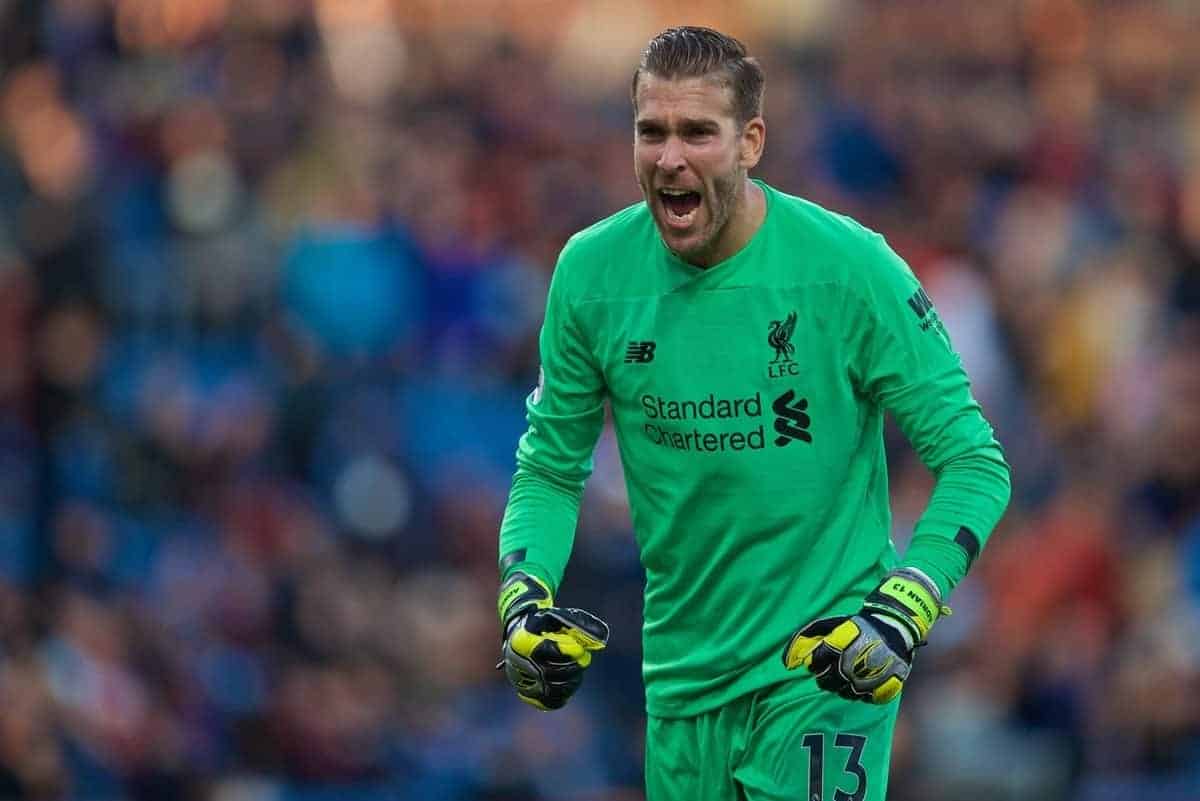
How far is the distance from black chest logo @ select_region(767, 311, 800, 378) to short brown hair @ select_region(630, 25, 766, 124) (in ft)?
1.59

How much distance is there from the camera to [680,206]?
5.54 metres

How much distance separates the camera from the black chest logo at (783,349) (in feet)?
18.3

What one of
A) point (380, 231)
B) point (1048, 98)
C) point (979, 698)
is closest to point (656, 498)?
point (979, 698)

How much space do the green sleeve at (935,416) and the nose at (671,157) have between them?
51cm

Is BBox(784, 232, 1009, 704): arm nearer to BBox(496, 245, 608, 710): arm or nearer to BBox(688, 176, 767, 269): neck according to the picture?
BBox(688, 176, 767, 269): neck

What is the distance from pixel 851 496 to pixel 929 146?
6534mm

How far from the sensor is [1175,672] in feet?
31.6

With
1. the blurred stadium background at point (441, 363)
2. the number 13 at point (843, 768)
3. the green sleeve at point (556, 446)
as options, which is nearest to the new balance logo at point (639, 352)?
the green sleeve at point (556, 446)

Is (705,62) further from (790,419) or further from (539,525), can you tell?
(539,525)

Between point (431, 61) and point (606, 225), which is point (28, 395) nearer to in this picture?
point (431, 61)

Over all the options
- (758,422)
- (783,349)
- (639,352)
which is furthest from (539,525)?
(783,349)

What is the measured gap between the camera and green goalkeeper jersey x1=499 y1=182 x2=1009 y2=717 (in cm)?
550

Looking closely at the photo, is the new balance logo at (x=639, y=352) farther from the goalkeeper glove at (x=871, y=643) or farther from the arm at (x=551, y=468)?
the goalkeeper glove at (x=871, y=643)

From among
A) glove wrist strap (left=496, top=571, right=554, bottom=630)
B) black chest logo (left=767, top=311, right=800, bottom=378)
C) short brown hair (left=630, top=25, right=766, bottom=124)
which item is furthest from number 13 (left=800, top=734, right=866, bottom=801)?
short brown hair (left=630, top=25, right=766, bottom=124)
